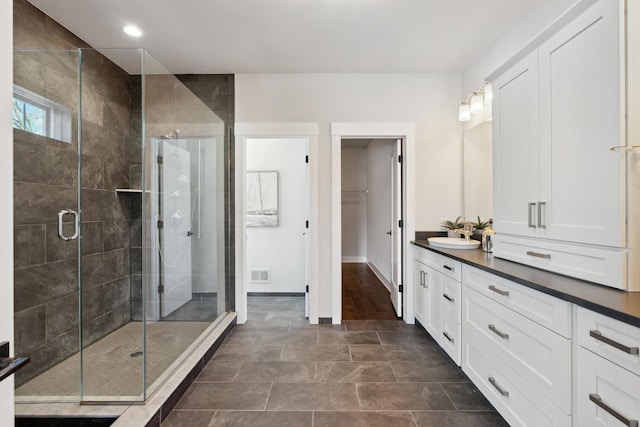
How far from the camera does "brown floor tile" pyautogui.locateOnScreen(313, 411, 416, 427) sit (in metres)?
1.65

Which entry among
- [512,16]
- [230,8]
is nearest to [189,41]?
[230,8]

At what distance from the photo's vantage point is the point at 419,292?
292cm

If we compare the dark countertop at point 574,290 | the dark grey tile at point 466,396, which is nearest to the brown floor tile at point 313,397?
the dark grey tile at point 466,396

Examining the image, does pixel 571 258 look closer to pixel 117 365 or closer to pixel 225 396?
pixel 225 396

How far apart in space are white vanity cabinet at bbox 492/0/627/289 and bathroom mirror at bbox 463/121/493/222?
774 mm

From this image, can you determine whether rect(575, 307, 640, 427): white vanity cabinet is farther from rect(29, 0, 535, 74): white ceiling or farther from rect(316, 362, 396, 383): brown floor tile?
rect(29, 0, 535, 74): white ceiling

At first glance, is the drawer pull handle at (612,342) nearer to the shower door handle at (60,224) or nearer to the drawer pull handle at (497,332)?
the drawer pull handle at (497,332)

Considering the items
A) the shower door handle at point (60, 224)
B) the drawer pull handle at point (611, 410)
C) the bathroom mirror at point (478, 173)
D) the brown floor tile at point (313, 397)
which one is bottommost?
the brown floor tile at point (313, 397)

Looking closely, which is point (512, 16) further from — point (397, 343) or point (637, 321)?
point (397, 343)

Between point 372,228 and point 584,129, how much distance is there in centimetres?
465

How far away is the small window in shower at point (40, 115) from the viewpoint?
6.29 feet

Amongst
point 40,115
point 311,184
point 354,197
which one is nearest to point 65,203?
point 40,115

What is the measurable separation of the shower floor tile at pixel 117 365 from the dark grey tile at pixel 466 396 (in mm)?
1920

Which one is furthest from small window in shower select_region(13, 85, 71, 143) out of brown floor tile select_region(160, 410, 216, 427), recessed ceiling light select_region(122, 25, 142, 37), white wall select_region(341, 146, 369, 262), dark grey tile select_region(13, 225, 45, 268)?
white wall select_region(341, 146, 369, 262)
